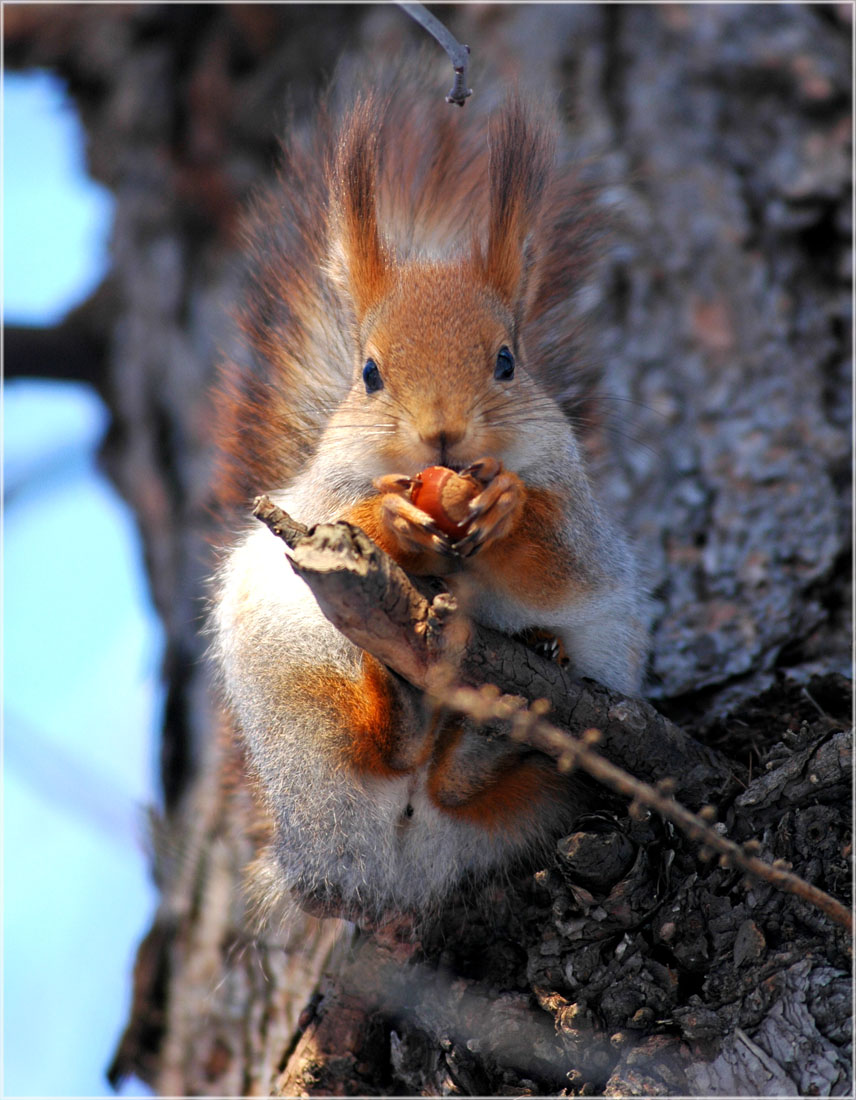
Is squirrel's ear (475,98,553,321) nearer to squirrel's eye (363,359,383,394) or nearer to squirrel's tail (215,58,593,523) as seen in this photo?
squirrel's tail (215,58,593,523)

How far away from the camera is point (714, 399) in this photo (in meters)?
1.91

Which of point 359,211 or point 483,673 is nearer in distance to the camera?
point 483,673

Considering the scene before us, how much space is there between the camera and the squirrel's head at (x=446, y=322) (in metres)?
1.20

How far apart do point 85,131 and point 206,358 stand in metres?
0.72

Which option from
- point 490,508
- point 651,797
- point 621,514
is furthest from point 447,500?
point 621,514

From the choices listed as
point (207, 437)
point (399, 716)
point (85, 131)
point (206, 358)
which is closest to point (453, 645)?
point (399, 716)

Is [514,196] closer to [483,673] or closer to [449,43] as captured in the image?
[449,43]

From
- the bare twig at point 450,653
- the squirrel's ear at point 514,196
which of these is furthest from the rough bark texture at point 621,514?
the squirrel's ear at point 514,196

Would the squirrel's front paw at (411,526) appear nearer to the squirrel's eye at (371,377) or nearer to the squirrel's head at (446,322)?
the squirrel's head at (446,322)

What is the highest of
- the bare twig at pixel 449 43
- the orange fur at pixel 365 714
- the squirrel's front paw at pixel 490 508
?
the bare twig at pixel 449 43

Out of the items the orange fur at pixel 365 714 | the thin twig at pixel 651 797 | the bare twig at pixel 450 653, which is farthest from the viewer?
the orange fur at pixel 365 714

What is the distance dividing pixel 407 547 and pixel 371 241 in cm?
51

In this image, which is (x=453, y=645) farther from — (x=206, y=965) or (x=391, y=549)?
(x=206, y=965)

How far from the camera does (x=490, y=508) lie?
1077 millimetres
